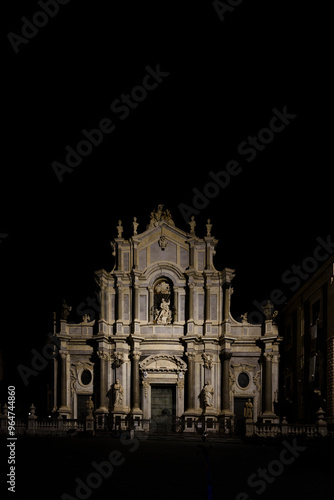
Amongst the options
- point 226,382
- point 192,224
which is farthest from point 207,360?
point 192,224

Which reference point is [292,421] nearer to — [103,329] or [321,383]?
[321,383]

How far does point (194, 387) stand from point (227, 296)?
6.57 metres

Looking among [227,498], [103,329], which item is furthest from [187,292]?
[227,498]

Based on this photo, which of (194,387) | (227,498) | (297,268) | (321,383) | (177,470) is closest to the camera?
(227,498)

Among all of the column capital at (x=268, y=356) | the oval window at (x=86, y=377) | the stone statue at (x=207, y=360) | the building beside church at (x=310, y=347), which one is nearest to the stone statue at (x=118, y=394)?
the oval window at (x=86, y=377)

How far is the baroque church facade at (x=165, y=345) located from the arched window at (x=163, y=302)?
7 cm

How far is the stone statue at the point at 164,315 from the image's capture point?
43969mm

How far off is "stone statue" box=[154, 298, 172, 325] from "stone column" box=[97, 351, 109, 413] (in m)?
4.35

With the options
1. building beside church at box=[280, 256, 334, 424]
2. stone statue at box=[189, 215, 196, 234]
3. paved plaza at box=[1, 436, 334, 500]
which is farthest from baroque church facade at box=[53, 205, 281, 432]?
paved plaza at box=[1, 436, 334, 500]

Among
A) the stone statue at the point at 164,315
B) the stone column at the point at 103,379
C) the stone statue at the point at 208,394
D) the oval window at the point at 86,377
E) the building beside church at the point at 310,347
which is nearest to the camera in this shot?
the building beside church at the point at 310,347

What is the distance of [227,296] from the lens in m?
43.5

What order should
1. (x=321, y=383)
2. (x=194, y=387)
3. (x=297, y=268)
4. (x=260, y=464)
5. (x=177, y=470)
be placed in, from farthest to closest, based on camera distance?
1. (x=194, y=387)
2. (x=297, y=268)
3. (x=321, y=383)
4. (x=260, y=464)
5. (x=177, y=470)

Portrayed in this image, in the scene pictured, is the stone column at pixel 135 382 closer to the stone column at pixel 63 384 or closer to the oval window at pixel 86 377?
the oval window at pixel 86 377

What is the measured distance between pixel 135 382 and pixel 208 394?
499 cm
